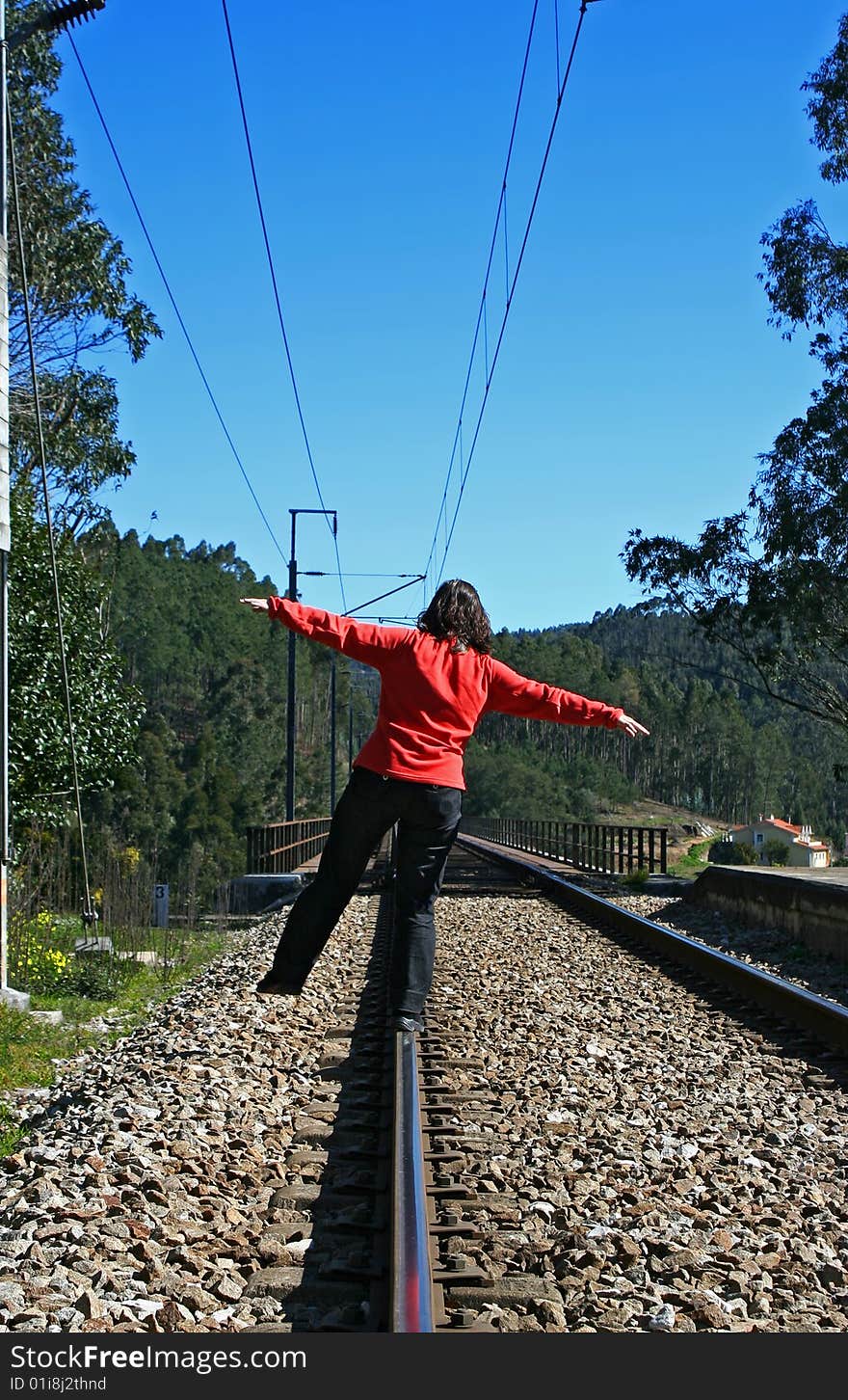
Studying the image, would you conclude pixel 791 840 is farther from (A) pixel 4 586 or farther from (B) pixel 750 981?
(A) pixel 4 586

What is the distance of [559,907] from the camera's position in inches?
573

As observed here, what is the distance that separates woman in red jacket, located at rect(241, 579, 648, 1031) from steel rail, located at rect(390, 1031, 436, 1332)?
892 mm

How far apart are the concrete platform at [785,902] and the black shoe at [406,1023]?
16.3 ft

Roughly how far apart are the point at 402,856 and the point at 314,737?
435 feet

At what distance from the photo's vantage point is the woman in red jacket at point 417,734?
557 cm

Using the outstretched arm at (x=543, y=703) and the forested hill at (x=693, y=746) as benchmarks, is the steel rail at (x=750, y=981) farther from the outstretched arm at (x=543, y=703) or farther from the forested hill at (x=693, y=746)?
the forested hill at (x=693, y=746)

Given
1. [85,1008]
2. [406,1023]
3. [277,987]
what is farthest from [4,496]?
[406,1023]

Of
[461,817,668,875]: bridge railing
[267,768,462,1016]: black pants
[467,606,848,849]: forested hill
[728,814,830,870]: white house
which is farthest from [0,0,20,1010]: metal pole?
[467,606,848,849]: forested hill

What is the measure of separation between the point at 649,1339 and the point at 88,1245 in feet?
4.52

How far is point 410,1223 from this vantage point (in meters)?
3.32

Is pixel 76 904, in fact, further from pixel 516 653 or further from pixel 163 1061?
pixel 516 653

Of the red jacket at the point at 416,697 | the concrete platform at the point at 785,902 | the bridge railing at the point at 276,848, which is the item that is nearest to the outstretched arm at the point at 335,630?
the red jacket at the point at 416,697

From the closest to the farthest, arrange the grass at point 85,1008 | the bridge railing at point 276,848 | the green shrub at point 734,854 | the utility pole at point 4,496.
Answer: the grass at point 85,1008 → the utility pole at point 4,496 → the bridge railing at point 276,848 → the green shrub at point 734,854

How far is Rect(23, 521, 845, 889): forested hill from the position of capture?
94062 mm
